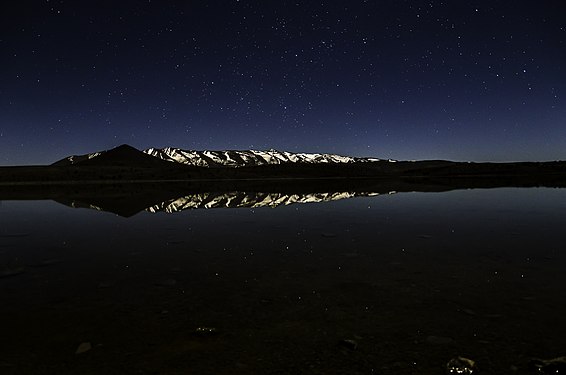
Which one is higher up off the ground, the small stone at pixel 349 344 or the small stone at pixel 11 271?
the small stone at pixel 11 271

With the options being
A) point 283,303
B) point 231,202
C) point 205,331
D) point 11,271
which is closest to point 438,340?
point 283,303

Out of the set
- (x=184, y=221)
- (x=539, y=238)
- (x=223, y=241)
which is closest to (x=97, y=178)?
(x=184, y=221)

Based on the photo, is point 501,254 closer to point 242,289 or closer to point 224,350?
point 242,289

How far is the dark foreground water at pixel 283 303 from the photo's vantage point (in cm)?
495

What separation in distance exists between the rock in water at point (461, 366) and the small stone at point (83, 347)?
486 cm

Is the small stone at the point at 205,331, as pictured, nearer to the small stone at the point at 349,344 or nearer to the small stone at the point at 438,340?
the small stone at the point at 349,344

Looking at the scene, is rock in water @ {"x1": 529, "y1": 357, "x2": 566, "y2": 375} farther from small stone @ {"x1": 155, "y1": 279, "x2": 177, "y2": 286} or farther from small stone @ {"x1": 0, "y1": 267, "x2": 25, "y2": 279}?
small stone @ {"x1": 0, "y1": 267, "x2": 25, "y2": 279}

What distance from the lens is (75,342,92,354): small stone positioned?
206 inches

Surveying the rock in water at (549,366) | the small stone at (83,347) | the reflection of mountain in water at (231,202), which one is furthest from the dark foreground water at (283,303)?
the reflection of mountain in water at (231,202)

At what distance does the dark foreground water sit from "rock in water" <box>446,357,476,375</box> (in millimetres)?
172

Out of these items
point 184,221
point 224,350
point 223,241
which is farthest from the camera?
point 184,221

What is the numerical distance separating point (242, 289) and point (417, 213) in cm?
1531

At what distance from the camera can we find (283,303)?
695 cm

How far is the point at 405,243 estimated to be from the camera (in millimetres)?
12383
